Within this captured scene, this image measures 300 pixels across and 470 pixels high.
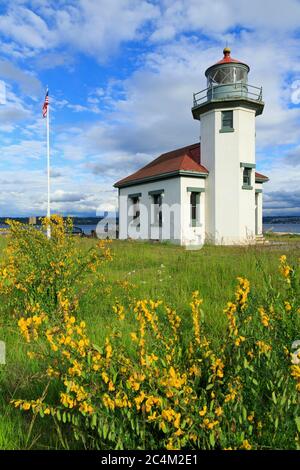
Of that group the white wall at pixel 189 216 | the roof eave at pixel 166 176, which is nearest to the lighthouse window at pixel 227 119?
the roof eave at pixel 166 176

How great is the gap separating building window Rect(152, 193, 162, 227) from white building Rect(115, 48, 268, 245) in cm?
41

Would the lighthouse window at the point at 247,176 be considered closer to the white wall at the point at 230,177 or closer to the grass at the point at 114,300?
the white wall at the point at 230,177

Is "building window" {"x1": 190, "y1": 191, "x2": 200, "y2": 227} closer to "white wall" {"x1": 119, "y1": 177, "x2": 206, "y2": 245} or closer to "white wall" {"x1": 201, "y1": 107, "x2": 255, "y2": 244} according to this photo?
"white wall" {"x1": 119, "y1": 177, "x2": 206, "y2": 245}

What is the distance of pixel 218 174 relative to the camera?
1895 centimetres

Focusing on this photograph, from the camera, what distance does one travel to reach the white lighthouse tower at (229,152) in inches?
733

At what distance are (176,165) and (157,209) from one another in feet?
10.9

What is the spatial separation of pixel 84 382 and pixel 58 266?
9.83 ft

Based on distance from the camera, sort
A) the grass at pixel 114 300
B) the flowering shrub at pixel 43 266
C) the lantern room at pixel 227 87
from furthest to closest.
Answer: the lantern room at pixel 227 87
the flowering shrub at pixel 43 266
the grass at pixel 114 300

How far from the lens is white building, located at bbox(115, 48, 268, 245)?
18672 mm

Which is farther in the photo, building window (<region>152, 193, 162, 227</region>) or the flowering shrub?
building window (<region>152, 193, 162, 227</region>)

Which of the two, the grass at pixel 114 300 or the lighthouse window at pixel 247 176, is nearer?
the grass at pixel 114 300

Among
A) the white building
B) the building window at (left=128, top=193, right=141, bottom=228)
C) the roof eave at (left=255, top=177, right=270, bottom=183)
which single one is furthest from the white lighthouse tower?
the building window at (left=128, top=193, right=141, bottom=228)

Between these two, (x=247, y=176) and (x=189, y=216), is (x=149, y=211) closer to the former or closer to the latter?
(x=189, y=216)

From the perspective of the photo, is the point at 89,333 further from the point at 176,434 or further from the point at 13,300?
the point at 176,434
